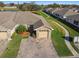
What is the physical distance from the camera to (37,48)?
9.76ft

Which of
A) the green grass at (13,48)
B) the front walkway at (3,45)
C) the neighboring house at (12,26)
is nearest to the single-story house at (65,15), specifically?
the neighboring house at (12,26)

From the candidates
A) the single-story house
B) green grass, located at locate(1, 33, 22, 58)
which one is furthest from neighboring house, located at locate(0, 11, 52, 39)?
the single-story house

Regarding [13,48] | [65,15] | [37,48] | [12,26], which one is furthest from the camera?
[65,15]

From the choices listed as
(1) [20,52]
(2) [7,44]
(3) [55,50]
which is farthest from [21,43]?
(3) [55,50]

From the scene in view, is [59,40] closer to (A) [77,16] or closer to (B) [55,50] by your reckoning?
(B) [55,50]

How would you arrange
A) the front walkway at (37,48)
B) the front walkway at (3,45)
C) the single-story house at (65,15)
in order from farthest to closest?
the single-story house at (65,15) → the front walkway at (37,48) → the front walkway at (3,45)

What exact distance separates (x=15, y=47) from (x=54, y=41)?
1.91ft

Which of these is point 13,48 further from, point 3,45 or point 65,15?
point 65,15

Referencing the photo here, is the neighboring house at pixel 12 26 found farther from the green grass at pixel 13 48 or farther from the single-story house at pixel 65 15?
the single-story house at pixel 65 15

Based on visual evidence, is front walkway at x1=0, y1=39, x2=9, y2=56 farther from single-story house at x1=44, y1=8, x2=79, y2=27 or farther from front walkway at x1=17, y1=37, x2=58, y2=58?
single-story house at x1=44, y1=8, x2=79, y2=27

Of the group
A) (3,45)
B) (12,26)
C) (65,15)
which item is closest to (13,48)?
(3,45)

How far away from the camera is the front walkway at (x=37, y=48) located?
2.73 m

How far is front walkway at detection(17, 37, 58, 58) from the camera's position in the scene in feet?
8.96

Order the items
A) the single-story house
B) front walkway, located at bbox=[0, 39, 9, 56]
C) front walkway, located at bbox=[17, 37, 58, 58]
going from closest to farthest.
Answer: front walkway, located at bbox=[0, 39, 9, 56] < front walkway, located at bbox=[17, 37, 58, 58] < the single-story house
